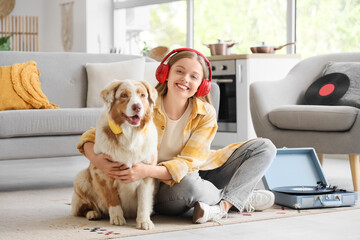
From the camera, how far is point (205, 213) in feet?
7.82

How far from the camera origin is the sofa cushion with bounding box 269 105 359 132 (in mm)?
3492

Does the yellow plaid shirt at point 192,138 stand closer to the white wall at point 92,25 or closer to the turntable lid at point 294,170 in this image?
the turntable lid at point 294,170

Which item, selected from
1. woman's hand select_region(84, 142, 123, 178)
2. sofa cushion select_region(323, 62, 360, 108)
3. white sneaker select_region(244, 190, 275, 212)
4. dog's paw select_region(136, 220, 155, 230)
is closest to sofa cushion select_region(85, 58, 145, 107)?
sofa cushion select_region(323, 62, 360, 108)

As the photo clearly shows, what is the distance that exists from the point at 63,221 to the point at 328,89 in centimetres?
232

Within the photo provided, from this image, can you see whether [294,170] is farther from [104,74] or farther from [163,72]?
[104,74]

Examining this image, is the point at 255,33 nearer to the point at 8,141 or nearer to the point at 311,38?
the point at 311,38

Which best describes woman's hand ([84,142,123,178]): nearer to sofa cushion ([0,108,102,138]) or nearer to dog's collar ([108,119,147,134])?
dog's collar ([108,119,147,134])

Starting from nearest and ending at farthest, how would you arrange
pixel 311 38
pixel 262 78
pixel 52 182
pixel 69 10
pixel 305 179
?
1. pixel 305 179
2. pixel 52 182
3. pixel 262 78
4. pixel 311 38
5. pixel 69 10

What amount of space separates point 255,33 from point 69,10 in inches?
155

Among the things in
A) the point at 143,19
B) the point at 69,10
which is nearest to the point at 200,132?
the point at 143,19

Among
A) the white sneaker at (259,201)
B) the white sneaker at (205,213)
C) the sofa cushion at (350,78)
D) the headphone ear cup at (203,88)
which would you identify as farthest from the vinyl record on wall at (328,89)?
the white sneaker at (205,213)

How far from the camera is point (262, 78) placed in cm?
536

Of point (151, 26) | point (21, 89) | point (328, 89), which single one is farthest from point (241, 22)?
point (21, 89)

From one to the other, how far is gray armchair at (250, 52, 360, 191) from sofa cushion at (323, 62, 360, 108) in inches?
6.8
